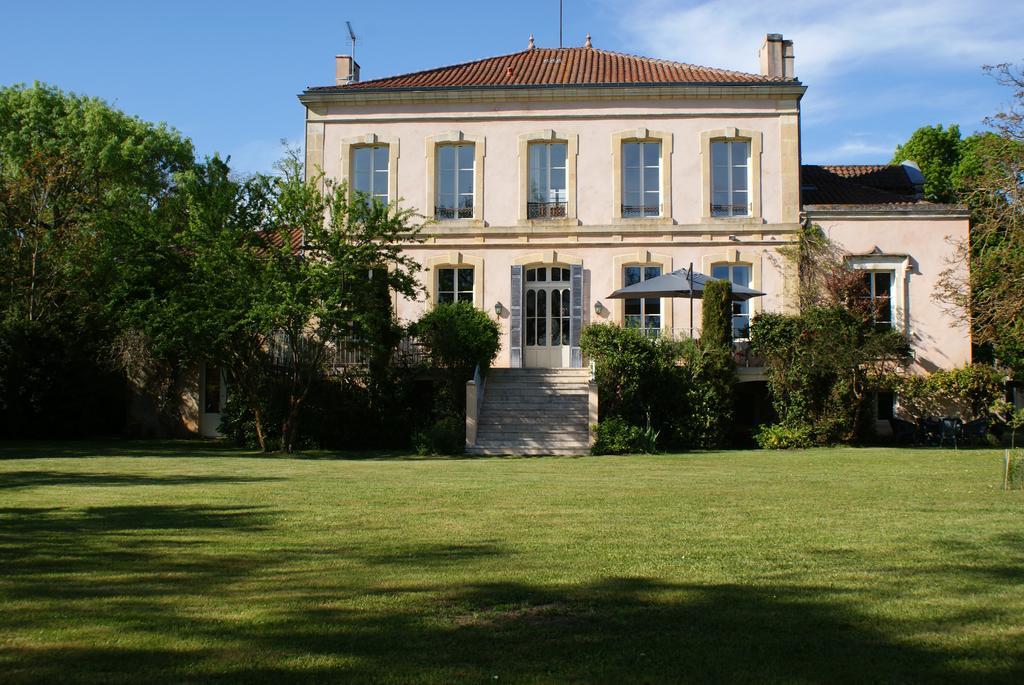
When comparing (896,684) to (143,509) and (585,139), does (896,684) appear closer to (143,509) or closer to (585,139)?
(143,509)

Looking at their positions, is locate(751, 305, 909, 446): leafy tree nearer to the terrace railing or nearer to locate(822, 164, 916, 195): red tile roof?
the terrace railing

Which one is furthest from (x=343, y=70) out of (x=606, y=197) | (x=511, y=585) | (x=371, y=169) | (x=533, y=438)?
(x=511, y=585)

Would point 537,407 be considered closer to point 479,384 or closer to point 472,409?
point 479,384

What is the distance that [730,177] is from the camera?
78.9 feet

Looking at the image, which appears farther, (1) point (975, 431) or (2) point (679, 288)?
(2) point (679, 288)

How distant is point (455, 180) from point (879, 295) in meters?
11.1

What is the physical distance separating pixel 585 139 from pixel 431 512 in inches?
671

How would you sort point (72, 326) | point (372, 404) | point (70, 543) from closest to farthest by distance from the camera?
point (70, 543), point (372, 404), point (72, 326)

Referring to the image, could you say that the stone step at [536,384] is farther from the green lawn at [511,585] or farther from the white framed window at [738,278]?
the green lawn at [511,585]

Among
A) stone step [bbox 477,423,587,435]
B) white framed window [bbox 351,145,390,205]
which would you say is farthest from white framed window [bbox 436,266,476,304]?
stone step [bbox 477,423,587,435]

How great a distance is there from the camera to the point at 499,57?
27.3 metres

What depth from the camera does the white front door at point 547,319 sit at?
24234 mm

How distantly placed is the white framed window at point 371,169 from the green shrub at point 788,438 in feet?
38.0

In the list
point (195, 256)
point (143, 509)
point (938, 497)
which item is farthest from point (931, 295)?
point (143, 509)
